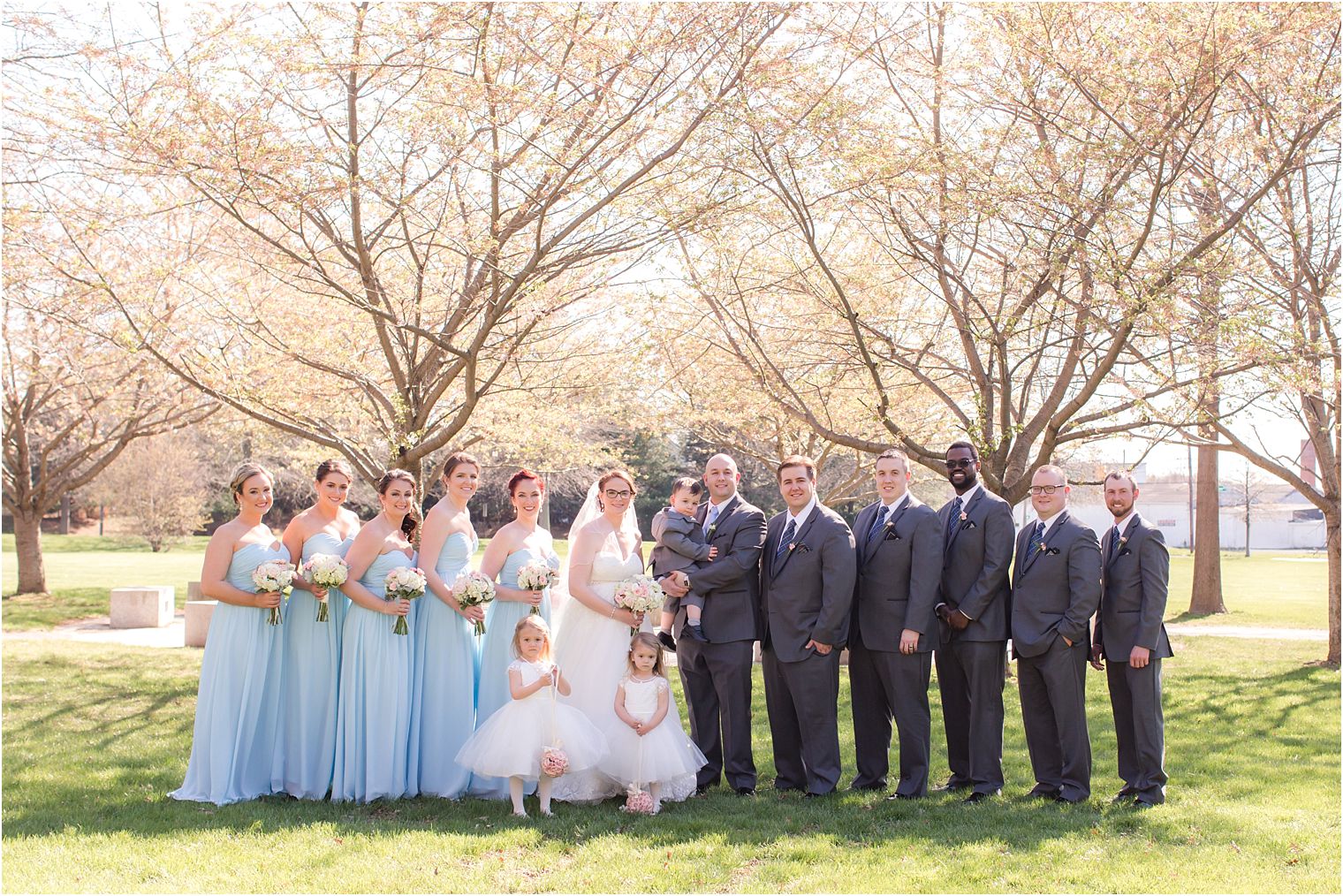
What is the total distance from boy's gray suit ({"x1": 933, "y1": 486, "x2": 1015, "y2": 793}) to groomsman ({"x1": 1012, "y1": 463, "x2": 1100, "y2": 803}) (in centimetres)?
14

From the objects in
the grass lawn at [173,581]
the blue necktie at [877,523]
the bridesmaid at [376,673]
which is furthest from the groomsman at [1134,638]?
the grass lawn at [173,581]

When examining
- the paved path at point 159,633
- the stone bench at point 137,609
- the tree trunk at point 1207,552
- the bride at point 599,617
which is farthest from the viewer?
the tree trunk at point 1207,552

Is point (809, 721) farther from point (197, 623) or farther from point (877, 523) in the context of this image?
point (197, 623)

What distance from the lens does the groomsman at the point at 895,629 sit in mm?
7004

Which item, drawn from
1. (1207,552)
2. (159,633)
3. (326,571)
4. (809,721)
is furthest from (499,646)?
(1207,552)

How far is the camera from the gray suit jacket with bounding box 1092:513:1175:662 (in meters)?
6.74

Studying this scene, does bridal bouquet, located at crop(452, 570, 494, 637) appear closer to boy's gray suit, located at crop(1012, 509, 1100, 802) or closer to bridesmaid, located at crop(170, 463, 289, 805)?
bridesmaid, located at crop(170, 463, 289, 805)

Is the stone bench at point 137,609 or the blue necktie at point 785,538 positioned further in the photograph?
the stone bench at point 137,609

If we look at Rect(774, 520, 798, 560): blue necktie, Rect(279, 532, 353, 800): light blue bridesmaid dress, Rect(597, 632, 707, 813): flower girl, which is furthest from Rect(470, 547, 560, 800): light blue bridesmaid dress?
Rect(774, 520, 798, 560): blue necktie

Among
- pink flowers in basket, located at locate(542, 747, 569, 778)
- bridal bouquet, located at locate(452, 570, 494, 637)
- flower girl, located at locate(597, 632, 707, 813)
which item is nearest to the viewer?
pink flowers in basket, located at locate(542, 747, 569, 778)

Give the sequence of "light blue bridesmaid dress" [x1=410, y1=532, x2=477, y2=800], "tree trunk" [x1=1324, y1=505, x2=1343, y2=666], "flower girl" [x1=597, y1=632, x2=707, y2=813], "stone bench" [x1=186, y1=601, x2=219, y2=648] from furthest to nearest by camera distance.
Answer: "stone bench" [x1=186, y1=601, x2=219, y2=648], "tree trunk" [x1=1324, y1=505, x2=1343, y2=666], "light blue bridesmaid dress" [x1=410, y1=532, x2=477, y2=800], "flower girl" [x1=597, y1=632, x2=707, y2=813]

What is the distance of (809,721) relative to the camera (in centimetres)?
719

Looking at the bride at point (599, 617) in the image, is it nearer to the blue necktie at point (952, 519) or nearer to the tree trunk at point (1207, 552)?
the blue necktie at point (952, 519)

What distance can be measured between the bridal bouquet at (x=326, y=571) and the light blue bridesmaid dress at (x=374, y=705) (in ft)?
0.86
